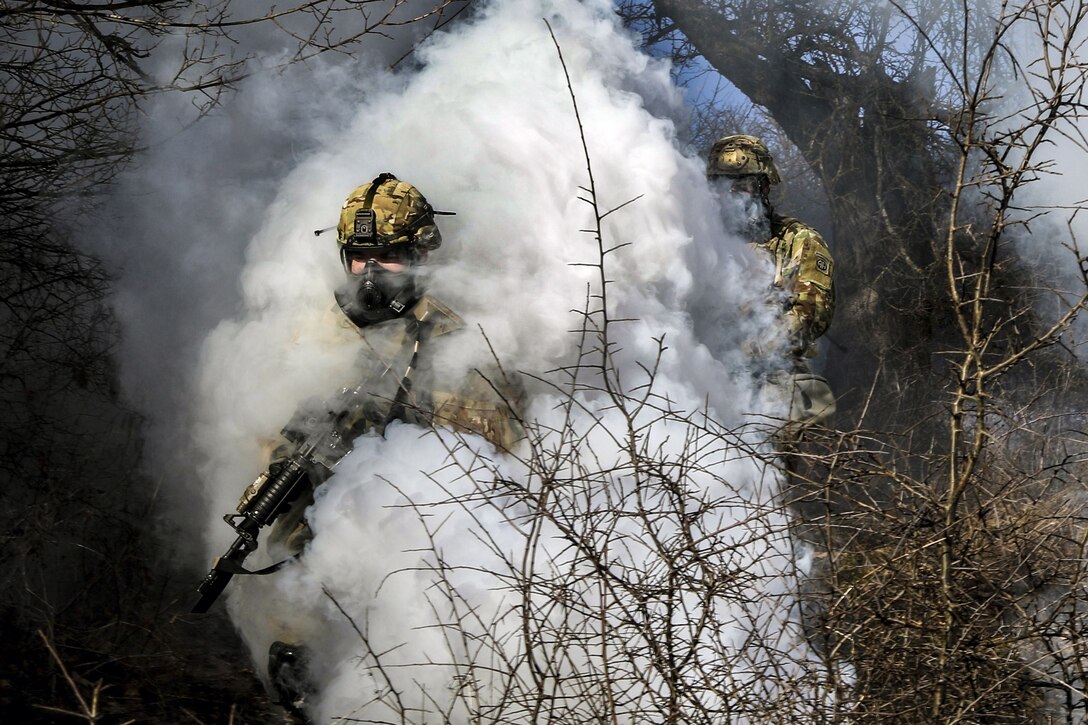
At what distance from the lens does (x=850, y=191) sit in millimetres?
11422

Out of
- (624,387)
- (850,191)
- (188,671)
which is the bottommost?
(188,671)

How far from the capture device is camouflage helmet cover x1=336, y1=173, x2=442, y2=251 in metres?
5.70

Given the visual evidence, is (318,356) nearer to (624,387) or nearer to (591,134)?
(624,387)

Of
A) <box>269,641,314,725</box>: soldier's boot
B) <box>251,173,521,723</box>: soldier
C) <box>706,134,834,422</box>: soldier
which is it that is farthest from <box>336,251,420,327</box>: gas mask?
<box>706,134,834,422</box>: soldier

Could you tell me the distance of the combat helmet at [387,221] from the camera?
225 inches

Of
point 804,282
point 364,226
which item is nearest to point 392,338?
point 364,226

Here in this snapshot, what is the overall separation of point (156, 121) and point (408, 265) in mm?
2810

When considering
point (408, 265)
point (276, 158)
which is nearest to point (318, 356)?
point (408, 265)

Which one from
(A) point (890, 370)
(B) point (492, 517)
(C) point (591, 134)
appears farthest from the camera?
(A) point (890, 370)

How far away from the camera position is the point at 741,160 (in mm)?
7172

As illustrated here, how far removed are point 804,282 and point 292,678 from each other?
383 cm

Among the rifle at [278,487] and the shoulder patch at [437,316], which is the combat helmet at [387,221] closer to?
the shoulder patch at [437,316]

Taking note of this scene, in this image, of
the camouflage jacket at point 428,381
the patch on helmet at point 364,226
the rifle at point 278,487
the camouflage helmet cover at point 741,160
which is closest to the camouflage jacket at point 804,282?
the camouflage helmet cover at point 741,160

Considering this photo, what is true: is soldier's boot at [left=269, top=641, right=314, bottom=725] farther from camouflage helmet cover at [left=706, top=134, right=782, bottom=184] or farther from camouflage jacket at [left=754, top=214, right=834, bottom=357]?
camouflage helmet cover at [left=706, top=134, right=782, bottom=184]
